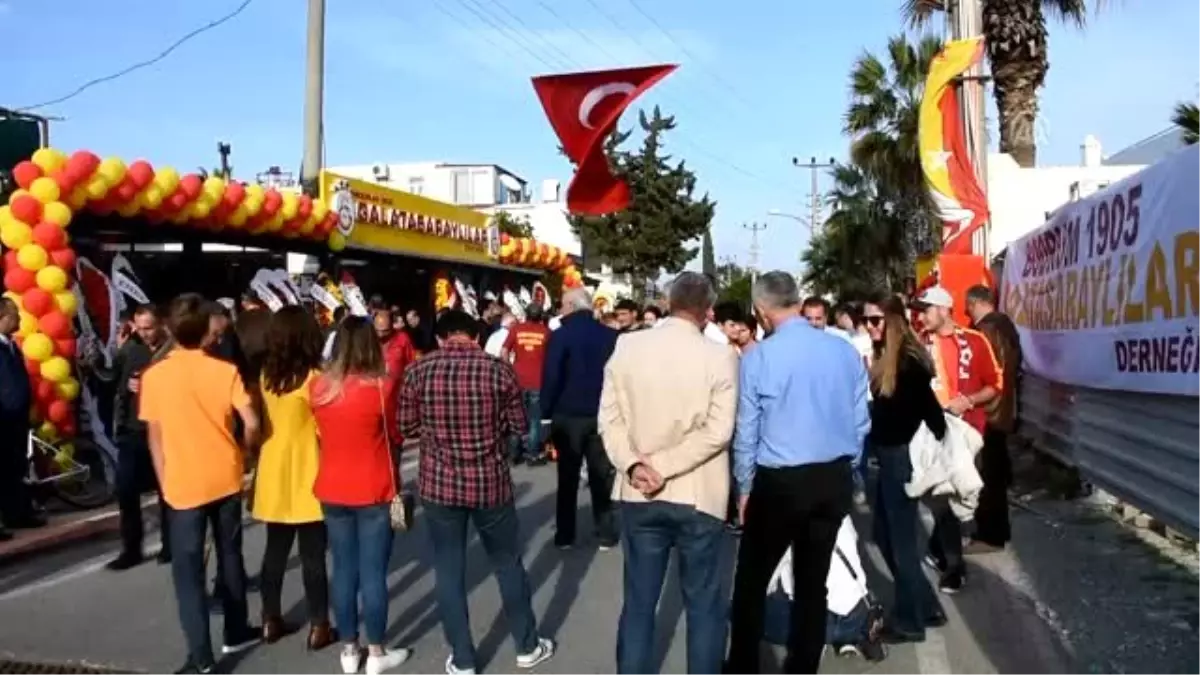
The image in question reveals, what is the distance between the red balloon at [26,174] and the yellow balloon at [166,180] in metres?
1.80

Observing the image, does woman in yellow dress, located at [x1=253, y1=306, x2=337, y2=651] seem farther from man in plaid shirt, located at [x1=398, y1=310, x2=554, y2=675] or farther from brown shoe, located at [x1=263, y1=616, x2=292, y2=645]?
man in plaid shirt, located at [x1=398, y1=310, x2=554, y2=675]

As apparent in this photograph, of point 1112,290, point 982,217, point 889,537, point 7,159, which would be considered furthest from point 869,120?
point 889,537

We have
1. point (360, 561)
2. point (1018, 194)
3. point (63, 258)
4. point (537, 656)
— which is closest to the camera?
point (360, 561)

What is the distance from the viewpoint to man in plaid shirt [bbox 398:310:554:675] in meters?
5.67

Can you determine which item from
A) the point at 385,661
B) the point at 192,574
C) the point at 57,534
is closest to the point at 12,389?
the point at 57,534

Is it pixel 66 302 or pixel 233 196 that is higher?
pixel 233 196

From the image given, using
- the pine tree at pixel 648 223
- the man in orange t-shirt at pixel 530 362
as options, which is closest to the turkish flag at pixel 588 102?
the man in orange t-shirt at pixel 530 362

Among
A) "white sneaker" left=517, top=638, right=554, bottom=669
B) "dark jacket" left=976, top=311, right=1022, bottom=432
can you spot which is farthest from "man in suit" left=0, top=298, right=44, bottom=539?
"dark jacket" left=976, top=311, right=1022, bottom=432

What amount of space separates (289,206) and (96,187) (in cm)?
490

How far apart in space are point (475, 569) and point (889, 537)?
10.5 feet

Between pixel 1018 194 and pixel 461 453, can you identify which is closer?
pixel 461 453

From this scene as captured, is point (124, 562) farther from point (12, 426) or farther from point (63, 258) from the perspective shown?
point (63, 258)

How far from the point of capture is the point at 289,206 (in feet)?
57.1

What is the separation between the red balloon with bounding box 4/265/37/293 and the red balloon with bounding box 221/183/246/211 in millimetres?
3950
